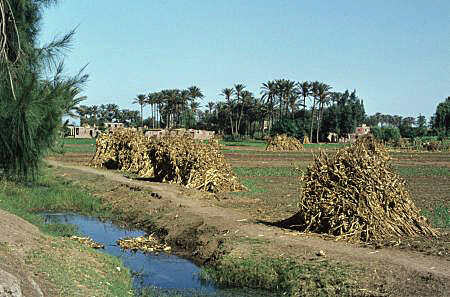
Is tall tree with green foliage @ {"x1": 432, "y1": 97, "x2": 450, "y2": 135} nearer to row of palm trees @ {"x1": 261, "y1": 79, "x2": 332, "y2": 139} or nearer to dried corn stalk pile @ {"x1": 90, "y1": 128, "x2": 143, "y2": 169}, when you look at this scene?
row of palm trees @ {"x1": 261, "y1": 79, "x2": 332, "y2": 139}

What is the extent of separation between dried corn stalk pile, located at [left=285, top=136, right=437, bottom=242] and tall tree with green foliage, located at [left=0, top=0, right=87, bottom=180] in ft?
19.2

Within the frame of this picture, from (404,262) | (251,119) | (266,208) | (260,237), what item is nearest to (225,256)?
(260,237)

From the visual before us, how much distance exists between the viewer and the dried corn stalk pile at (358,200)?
12242 millimetres

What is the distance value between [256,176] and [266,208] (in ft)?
42.3

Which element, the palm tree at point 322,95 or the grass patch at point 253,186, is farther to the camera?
the palm tree at point 322,95

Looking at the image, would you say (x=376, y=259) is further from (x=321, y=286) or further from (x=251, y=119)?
(x=251, y=119)

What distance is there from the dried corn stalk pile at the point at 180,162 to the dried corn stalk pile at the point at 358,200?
9254mm

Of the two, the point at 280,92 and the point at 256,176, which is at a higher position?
the point at 280,92

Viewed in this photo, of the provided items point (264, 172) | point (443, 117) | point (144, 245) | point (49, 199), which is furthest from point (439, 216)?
point (443, 117)

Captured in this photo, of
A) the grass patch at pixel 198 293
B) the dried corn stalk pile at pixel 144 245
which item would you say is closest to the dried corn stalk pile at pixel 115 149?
the dried corn stalk pile at pixel 144 245

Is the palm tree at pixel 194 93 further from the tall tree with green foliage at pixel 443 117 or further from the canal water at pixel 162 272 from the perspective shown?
the canal water at pixel 162 272

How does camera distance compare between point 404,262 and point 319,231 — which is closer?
point 404,262

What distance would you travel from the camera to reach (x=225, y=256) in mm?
11828

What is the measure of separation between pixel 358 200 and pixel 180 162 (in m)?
12.8
